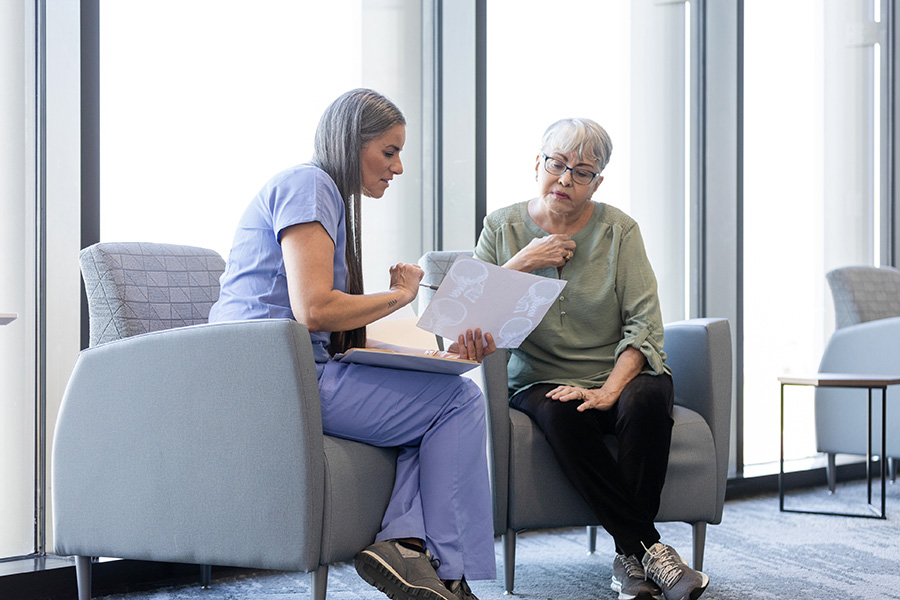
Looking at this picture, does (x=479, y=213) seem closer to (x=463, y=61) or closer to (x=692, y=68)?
(x=463, y=61)

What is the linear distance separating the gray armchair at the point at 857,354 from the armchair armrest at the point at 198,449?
2.76 meters

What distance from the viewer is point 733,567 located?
8.07 ft

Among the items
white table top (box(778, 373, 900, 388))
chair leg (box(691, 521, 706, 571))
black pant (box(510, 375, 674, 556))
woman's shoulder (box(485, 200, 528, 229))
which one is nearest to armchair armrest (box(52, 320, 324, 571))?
black pant (box(510, 375, 674, 556))

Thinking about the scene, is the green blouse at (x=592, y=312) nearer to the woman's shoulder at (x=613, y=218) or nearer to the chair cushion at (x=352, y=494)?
the woman's shoulder at (x=613, y=218)

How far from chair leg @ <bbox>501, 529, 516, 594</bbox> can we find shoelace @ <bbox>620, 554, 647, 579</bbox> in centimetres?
26

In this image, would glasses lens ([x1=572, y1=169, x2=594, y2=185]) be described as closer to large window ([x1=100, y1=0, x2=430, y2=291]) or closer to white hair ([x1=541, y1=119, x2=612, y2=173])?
white hair ([x1=541, y1=119, x2=612, y2=173])

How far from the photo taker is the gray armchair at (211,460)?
1.53 metres

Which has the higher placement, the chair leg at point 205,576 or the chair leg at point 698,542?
the chair leg at point 698,542

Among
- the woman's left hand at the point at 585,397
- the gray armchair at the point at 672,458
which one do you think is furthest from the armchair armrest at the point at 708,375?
the woman's left hand at the point at 585,397

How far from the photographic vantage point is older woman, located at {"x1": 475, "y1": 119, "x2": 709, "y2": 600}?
2.00 metres

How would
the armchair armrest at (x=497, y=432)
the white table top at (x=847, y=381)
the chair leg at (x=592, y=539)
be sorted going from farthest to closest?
the white table top at (x=847, y=381), the chair leg at (x=592, y=539), the armchair armrest at (x=497, y=432)

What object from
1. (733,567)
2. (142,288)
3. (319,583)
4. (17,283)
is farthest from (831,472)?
(17,283)

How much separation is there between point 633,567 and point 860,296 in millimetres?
2209

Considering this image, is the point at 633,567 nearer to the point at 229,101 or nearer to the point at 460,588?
the point at 460,588
